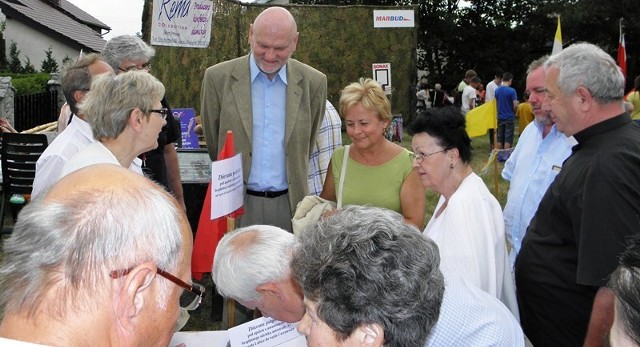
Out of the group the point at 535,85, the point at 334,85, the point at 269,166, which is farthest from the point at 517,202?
the point at 334,85

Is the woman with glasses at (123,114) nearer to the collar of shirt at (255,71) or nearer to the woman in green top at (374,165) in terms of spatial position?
the collar of shirt at (255,71)

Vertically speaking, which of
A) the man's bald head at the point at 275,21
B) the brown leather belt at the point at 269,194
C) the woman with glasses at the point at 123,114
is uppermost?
the man's bald head at the point at 275,21

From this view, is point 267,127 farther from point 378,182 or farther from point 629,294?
point 629,294

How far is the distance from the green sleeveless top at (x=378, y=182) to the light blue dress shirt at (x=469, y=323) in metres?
1.47

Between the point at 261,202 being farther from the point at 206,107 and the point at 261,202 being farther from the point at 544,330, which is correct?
the point at 544,330

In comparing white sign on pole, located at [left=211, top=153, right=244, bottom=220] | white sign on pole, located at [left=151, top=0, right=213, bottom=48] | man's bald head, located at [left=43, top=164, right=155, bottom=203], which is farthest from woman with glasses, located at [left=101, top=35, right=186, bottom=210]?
white sign on pole, located at [left=151, top=0, right=213, bottom=48]

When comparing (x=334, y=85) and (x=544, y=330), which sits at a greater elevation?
(x=334, y=85)

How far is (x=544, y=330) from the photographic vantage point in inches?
113

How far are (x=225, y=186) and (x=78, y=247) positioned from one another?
235 cm

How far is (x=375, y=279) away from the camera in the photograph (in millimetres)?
1683

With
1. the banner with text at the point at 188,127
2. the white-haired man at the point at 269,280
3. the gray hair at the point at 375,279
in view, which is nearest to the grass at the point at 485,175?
the banner with text at the point at 188,127

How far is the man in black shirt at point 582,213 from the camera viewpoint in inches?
96.0

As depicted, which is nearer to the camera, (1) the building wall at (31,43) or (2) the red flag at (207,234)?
(2) the red flag at (207,234)

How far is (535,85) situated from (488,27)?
31.5m
